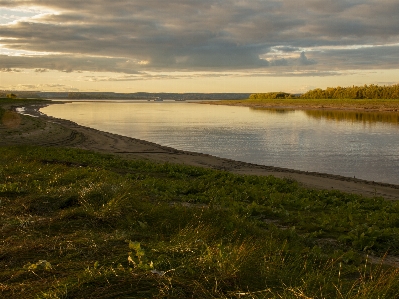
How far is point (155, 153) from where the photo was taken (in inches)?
1007

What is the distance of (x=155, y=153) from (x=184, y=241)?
65.1 feet

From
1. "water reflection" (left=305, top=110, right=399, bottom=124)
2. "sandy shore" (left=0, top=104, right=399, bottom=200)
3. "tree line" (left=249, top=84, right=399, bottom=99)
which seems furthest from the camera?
"tree line" (left=249, top=84, right=399, bottom=99)

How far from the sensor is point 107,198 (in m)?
8.51

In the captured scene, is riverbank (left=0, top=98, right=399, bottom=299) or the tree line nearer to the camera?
riverbank (left=0, top=98, right=399, bottom=299)

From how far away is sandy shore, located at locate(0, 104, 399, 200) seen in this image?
54.3 feet

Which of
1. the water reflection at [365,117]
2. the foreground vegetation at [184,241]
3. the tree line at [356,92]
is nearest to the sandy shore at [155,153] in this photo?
the foreground vegetation at [184,241]

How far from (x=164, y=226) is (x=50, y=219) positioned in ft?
6.60

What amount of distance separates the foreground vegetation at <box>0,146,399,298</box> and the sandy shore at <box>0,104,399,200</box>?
12.1ft

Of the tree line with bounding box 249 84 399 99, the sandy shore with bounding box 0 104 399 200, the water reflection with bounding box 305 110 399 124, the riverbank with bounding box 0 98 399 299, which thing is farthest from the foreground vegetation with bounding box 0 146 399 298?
the tree line with bounding box 249 84 399 99

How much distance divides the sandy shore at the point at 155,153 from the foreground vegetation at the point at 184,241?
367cm

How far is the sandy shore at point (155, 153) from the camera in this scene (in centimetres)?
1656

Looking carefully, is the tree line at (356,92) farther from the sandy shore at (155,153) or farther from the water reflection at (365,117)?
the sandy shore at (155,153)

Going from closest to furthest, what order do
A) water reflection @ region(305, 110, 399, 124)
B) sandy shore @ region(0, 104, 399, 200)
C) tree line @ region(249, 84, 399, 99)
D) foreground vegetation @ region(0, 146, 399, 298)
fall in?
foreground vegetation @ region(0, 146, 399, 298) → sandy shore @ region(0, 104, 399, 200) → water reflection @ region(305, 110, 399, 124) → tree line @ region(249, 84, 399, 99)

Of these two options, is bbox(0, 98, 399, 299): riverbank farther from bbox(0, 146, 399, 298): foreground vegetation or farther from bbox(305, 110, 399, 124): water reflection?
bbox(305, 110, 399, 124): water reflection
